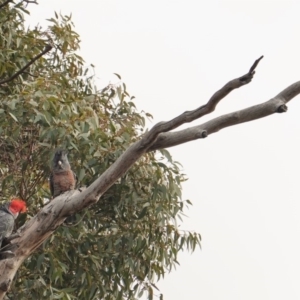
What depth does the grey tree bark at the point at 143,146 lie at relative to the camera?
10.9 ft

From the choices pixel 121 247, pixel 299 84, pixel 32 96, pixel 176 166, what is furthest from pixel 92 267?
pixel 299 84

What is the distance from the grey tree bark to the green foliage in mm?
1103

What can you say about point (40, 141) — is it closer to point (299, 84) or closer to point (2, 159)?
point (2, 159)

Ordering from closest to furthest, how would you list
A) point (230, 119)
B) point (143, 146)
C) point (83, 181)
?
point (230, 119), point (143, 146), point (83, 181)

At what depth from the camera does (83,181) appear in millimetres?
5125

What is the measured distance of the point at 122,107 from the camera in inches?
223

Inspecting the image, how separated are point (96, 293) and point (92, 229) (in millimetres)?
434

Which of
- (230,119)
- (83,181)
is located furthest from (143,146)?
(83,181)

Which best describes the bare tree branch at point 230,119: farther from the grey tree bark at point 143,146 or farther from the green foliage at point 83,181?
the green foliage at point 83,181

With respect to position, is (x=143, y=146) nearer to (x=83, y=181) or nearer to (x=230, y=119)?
(x=230, y=119)

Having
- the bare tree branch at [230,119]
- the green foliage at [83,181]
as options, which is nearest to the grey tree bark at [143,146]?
the bare tree branch at [230,119]

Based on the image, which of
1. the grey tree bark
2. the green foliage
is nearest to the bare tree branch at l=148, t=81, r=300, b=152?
the grey tree bark

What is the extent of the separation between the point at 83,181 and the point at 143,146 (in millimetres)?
1685

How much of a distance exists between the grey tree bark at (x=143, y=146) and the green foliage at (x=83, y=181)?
3.62 feet
